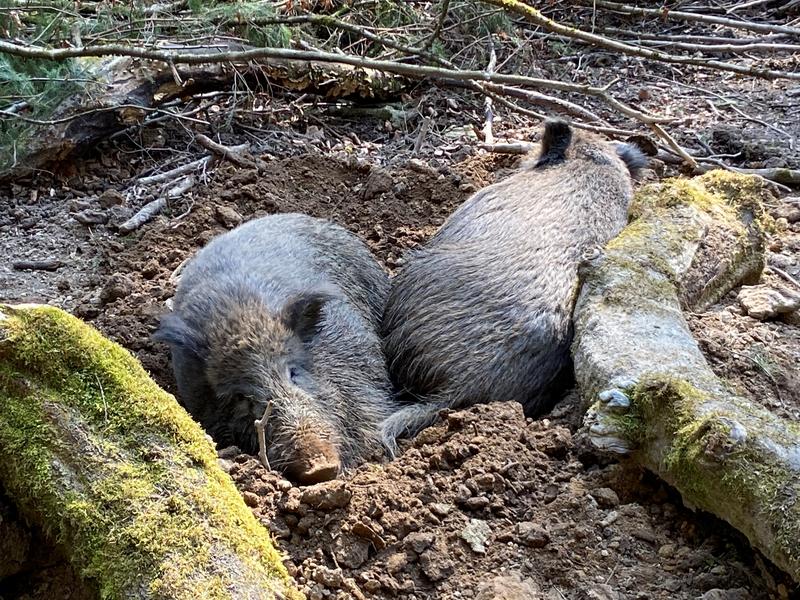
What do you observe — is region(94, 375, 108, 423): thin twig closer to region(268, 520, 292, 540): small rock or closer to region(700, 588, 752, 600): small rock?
region(268, 520, 292, 540): small rock

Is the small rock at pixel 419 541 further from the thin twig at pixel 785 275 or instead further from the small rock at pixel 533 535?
the thin twig at pixel 785 275

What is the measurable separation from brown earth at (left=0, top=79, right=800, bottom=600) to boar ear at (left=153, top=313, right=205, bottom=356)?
1.69 ft

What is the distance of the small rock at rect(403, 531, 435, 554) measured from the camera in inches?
106

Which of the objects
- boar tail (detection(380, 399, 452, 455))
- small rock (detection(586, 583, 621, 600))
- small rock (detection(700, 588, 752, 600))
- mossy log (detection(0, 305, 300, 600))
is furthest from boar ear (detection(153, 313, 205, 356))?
small rock (detection(700, 588, 752, 600))

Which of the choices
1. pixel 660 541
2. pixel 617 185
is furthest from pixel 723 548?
pixel 617 185

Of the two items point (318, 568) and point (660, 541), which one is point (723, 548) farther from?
point (318, 568)

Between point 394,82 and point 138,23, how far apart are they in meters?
2.23

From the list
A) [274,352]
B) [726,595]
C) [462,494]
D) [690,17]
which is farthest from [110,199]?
[690,17]

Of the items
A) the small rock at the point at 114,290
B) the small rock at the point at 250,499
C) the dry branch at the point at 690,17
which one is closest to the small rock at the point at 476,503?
the small rock at the point at 250,499

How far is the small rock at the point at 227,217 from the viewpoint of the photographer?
5.52 metres

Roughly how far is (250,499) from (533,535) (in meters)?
1.00

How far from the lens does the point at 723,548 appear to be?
263 centimetres

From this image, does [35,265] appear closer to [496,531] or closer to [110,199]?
[110,199]

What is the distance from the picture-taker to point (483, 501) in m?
2.93
